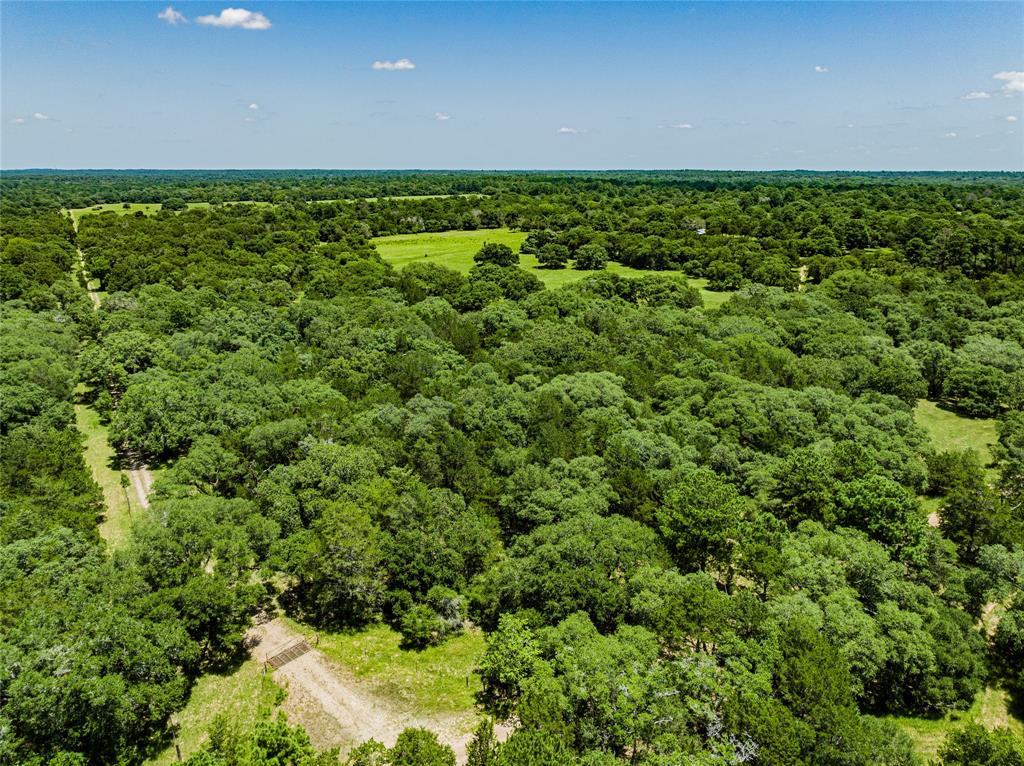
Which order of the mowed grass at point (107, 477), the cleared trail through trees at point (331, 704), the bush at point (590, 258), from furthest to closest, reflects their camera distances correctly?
the bush at point (590, 258) → the mowed grass at point (107, 477) → the cleared trail through trees at point (331, 704)

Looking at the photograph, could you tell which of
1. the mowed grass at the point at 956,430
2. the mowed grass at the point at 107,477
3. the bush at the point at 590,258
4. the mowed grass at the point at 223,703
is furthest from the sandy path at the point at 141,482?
the bush at the point at 590,258

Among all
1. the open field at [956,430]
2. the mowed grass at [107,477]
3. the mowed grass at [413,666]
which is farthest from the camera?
the open field at [956,430]

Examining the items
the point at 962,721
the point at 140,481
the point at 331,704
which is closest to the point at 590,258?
the point at 140,481

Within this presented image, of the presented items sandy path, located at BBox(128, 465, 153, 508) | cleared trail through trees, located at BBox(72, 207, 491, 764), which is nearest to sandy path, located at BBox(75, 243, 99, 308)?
sandy path, located at BBox(128, 465, 153, 508)

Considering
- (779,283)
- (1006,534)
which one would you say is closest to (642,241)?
(779,283)

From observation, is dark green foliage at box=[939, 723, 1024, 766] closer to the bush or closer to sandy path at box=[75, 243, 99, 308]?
sandy path at box=[75, 243, 99, 308]

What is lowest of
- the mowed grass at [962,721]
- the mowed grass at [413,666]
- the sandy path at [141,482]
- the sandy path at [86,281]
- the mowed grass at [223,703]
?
the mowed grass at [962,721]

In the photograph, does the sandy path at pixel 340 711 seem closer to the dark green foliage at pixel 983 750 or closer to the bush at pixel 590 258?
the dark green foliage at pixel 983 750

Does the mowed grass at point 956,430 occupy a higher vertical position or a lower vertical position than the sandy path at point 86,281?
lower
